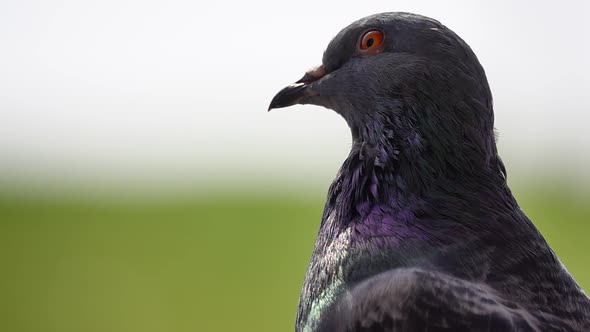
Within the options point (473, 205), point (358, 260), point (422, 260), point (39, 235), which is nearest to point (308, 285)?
point (358, 260)


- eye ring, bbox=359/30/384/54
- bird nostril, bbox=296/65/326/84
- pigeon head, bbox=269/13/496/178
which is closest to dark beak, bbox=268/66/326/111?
bird nostril, bbox=296/65/326/84

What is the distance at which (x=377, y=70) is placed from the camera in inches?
183

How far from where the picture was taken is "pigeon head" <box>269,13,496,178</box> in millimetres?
4332

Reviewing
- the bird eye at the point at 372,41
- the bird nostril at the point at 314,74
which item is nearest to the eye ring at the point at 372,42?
the bird eye at the point at 372,41

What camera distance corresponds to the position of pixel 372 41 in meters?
4.70

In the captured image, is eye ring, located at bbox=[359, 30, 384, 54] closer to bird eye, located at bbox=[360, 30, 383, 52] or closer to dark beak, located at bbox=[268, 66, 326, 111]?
bird eye, located at bbox=[360, 30, 383, 52]

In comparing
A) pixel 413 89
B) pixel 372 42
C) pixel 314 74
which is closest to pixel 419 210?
pixel 413 89

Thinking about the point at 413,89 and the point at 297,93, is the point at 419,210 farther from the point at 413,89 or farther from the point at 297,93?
the point at 297,93

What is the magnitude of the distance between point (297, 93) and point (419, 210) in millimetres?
1109

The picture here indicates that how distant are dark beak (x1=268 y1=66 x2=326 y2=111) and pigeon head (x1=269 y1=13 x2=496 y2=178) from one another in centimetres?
12

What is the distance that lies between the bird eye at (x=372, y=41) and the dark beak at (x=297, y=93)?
317 millimetres

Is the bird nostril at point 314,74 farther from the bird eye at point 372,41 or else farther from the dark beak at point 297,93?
the bird eye at point 372,41

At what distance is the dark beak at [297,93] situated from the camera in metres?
4.88

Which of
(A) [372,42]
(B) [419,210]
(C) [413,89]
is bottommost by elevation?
(B) [419,210]
